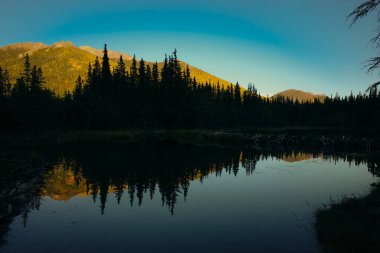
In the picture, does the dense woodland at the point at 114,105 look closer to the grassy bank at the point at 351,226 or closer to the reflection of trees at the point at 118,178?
the reflection of trees at the point at 118,178

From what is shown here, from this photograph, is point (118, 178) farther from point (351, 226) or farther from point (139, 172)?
point (351, 226)

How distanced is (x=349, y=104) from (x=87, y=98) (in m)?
128

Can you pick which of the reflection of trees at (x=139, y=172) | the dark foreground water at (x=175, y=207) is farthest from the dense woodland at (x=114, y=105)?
the dark foreground water at (x=175, y=207)

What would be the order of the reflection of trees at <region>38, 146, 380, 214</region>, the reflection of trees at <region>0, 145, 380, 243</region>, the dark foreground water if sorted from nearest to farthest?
the dark foreground water → the reflection of trees at <region>0, 145, 380, 243</region> → the reflection of trees at <region>38, 146, 380, 214</region>

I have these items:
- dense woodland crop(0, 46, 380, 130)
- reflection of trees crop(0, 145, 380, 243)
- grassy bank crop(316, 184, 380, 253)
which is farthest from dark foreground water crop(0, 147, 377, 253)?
dense woodland crop(0, 46, 380, 130)

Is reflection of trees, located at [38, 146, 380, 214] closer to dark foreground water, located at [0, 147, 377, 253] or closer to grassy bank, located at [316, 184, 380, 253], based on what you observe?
dark foreground water, located at [0, 147, 377, 253]

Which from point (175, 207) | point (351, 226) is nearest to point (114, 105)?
point (175, 207)

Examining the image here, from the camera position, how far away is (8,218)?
560 inches

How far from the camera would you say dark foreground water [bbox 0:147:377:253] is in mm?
12055

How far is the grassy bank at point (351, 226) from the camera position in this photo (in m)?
10.1

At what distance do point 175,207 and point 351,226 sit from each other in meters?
9.20

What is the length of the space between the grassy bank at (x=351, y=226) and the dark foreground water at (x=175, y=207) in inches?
23.5

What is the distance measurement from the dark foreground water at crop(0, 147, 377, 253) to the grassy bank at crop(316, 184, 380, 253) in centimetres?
60

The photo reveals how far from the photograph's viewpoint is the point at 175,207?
56.3 feet
